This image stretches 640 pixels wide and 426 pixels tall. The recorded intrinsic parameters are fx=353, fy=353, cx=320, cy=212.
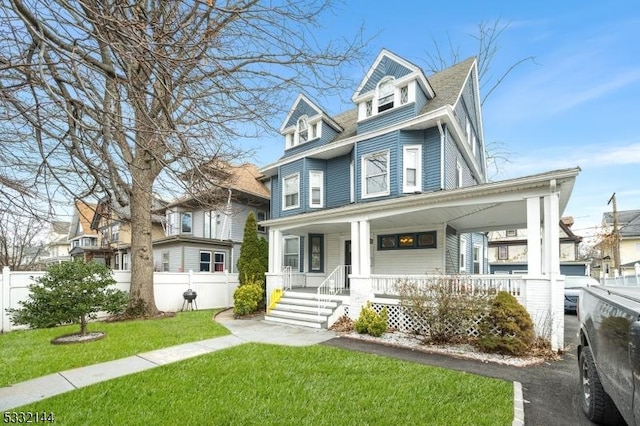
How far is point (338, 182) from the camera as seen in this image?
14500 mm

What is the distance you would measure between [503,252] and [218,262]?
75.8ft

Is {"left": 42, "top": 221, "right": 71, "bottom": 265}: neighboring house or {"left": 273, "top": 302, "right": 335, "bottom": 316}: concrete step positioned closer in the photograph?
{"left": 42, "top": 221, "right": 71, "bottom": 265}: neighboring house

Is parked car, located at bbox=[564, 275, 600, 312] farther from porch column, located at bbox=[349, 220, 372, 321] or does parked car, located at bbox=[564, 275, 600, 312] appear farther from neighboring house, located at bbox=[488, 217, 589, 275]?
porch column, located at bbox=[349, 220, 372, 321]

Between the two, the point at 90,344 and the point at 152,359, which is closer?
the point at 152,359

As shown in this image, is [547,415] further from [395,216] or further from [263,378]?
[395,216]

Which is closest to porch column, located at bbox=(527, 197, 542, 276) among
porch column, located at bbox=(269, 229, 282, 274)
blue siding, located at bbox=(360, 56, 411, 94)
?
blue siding, located at bbox=(360, 56, 411, 94)

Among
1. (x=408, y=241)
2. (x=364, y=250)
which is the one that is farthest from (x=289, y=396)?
(x=408, y=241)

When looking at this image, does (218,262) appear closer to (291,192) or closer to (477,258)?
(291,192)

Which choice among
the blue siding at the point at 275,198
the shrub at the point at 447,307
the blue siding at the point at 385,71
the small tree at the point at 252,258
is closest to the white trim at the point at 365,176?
the blue siding at the point at 385,71

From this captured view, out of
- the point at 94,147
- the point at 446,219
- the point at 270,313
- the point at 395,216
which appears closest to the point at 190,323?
the point at 270,313

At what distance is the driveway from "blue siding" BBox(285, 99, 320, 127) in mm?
10022

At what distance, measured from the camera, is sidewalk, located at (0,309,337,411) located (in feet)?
16.0

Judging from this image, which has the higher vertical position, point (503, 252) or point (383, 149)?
point (383, 149)

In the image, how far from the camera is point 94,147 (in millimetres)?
4008
